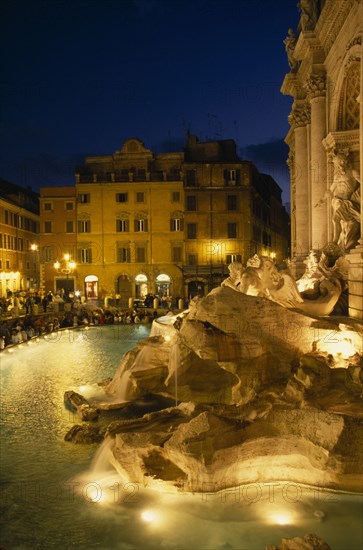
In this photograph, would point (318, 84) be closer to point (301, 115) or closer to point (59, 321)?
point (301, 115)

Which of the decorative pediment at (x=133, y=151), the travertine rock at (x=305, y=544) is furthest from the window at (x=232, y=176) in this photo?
the travertine rock at (x=305, y=544)

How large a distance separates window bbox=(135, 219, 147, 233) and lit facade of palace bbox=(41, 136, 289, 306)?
78 millimetres

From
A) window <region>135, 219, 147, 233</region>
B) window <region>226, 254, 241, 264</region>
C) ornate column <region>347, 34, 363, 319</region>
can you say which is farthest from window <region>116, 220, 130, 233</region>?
ornate column <region>347, 34, 363, 319</region>

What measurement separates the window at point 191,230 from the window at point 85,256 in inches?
307

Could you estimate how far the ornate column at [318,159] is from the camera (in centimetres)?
1416

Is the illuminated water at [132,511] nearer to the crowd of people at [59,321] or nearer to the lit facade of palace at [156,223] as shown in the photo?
the crowd of people at [59,321]

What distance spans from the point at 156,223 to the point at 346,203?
2657 centimetres

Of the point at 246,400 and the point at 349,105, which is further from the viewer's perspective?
the point at 349,105

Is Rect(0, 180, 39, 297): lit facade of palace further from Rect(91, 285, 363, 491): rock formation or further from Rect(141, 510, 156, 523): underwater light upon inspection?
Rect(141, 510, 156, 523): underwater light

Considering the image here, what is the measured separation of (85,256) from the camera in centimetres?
3841

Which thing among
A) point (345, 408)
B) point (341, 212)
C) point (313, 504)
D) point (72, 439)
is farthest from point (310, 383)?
point (341, 212)

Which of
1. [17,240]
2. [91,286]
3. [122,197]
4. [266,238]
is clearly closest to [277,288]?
[122,197]

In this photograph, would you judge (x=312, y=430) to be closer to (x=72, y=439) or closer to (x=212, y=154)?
(x=72, y=439)

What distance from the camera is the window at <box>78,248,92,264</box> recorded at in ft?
126
